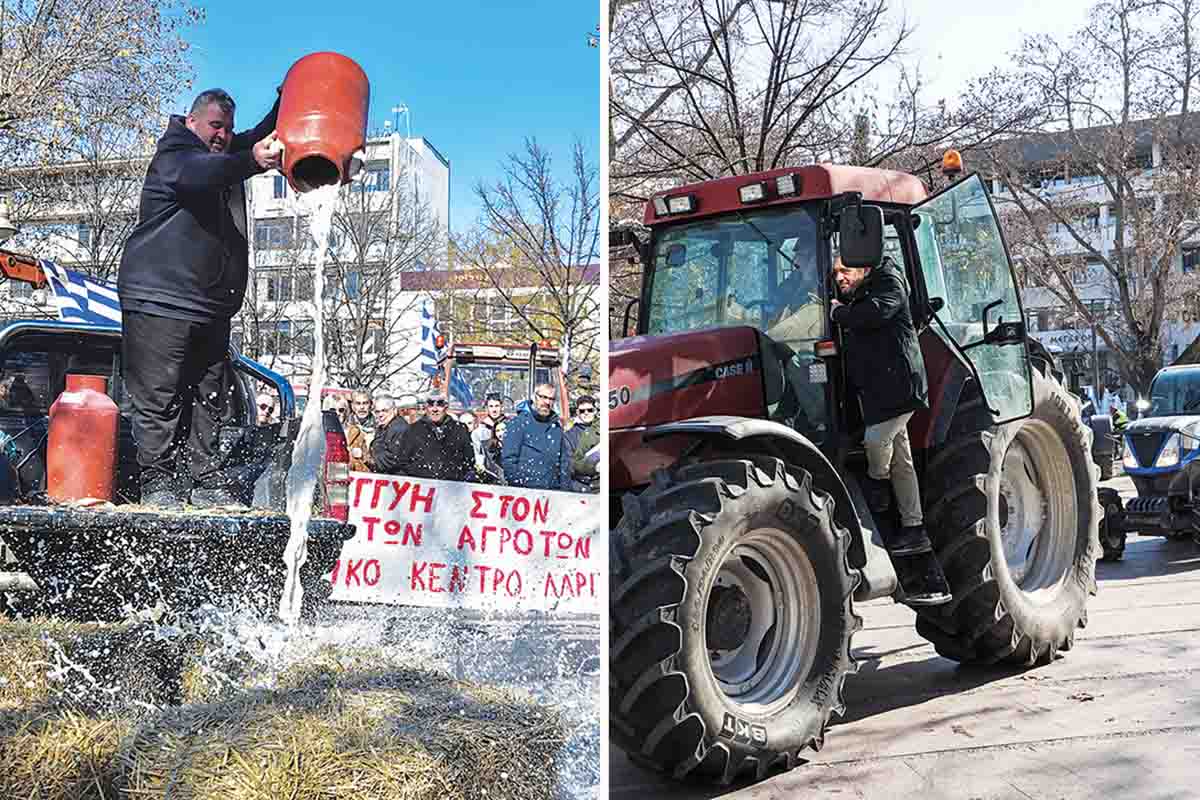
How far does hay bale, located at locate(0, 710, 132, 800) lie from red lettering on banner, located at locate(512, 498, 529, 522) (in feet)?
3.69

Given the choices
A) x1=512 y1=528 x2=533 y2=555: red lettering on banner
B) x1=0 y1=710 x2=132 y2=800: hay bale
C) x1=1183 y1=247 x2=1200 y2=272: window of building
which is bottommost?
x1=0 y1=710 x2=132 y2=800: hay bale

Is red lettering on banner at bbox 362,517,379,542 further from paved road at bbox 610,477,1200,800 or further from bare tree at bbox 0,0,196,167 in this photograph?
paved road at bbox 610,477,1200,800

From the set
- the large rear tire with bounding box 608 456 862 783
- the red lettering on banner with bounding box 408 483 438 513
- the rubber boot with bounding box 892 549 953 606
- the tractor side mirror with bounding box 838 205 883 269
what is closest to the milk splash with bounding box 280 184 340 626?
the red lettering on banner with bounding box 408 483 438 513

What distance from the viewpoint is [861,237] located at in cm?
505

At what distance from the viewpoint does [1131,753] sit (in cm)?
493

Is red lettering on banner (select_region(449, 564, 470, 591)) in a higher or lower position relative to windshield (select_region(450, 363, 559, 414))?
lower

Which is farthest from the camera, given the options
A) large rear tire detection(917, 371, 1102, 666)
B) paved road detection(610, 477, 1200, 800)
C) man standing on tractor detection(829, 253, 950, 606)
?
large rear tire detection(917, 371, 1102, 666)

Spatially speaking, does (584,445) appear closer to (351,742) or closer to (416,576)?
(416,576)

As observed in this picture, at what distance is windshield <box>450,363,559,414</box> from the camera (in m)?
3.08

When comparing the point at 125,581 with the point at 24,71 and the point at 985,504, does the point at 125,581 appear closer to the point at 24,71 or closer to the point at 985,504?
the point at 24,71

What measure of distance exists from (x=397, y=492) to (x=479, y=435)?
Answer: 0.27 m

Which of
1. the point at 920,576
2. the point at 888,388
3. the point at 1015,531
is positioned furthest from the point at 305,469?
the point at 1015,531

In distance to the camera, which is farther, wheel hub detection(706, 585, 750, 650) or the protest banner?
wheel hub detection(706, 585, 750, 650)

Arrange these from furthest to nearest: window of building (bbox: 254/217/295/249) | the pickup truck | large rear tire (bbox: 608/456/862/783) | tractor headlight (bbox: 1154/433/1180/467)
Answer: tractor headlight (bbox: 1154/433/1180/467)
large rear tire (bbox: 608/456/862/783)
window of building (bbox: 254/217/295/249)
the pickup truck
